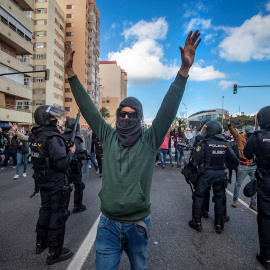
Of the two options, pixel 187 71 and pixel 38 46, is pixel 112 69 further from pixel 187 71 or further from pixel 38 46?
pixel 187 71

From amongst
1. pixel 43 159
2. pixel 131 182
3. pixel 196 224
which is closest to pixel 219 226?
pixel 196 224

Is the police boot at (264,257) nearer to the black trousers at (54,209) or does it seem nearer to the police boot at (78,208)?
the black trousers at (54,209)

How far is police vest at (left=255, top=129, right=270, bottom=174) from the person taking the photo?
3213 mm

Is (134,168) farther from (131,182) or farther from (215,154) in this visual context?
(215,154)

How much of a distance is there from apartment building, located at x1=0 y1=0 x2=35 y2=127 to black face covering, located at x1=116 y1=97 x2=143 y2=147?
27365 millimetres

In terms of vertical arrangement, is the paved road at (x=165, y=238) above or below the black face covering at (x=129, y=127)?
below

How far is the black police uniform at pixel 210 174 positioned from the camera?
13.3 feet

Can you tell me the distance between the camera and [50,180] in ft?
10.2

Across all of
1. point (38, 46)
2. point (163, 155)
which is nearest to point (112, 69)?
point (38, 46)

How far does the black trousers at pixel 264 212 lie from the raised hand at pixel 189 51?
2471mm

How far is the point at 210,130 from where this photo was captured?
419cm

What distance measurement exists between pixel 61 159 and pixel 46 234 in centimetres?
121

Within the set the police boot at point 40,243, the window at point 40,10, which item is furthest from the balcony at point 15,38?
the police boot at point 40,243

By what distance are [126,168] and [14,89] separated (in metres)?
30.3
